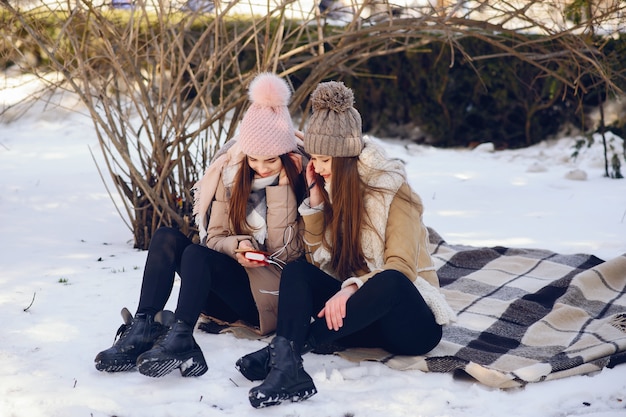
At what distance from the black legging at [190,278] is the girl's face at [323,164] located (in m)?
0.51

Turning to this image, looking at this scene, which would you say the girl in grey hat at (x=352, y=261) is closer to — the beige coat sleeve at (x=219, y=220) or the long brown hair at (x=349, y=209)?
the long brown hair at (x=349, y=209)

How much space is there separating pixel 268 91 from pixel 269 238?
1.97 feet

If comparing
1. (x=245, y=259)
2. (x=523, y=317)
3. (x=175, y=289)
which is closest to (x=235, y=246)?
(x=245, y=259)

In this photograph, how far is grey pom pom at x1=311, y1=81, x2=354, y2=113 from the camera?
288 cm

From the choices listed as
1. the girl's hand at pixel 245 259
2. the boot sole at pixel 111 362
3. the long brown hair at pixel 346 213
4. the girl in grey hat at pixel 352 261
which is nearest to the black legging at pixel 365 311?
the girl in grey hat at pixel 352 261

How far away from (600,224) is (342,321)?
10.1 ft

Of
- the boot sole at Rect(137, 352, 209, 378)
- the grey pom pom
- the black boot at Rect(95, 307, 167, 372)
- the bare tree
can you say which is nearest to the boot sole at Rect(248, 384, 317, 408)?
the boot sole at Rect(137, 352, 209, 378)

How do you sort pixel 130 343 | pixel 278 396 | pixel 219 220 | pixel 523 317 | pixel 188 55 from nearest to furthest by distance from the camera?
pixel 278 396, pixel 130 343, pixel 219 220, pixel 523 317, pixel 188 55

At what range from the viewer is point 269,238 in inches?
125

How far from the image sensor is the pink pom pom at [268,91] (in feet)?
9.95

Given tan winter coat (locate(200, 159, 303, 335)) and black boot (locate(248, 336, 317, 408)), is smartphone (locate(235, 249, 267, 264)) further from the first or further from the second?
black boot (locate(248, 336, 317, 408))

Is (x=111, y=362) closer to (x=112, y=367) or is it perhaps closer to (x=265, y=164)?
(x=112, y=367)

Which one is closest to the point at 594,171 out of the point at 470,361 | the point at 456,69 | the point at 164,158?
the point at 456,69

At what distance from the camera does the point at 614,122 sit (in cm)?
730
